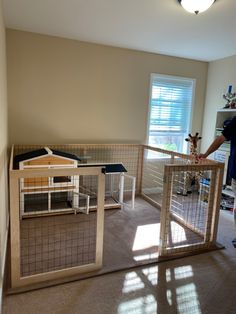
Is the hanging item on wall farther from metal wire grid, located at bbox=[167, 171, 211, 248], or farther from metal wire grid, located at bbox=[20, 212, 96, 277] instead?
metal wire grid, located at bbox=[20, 212, 96, 277]

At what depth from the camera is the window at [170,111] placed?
4.21 meters

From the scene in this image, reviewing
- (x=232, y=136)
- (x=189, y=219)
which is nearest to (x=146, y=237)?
(x=189, y=219)

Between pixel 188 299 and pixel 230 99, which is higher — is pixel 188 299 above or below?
below

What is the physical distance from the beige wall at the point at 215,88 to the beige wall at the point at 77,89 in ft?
1.52

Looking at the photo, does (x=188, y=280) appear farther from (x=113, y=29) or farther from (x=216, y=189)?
(x=113, y=29)

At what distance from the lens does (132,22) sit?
9.15 ft

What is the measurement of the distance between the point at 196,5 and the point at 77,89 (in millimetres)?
A: 1960

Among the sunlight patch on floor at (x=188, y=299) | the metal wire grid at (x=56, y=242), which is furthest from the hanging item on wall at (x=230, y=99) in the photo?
the sunlight patch on floor at (x=188, y=299)

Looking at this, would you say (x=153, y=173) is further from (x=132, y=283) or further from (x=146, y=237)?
(x=132, y=283)

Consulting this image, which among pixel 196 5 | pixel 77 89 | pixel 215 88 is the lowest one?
pixel 77 89

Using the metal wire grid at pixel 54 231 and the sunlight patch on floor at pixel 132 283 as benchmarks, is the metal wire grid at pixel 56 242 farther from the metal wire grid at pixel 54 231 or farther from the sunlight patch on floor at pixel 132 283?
the sunlight patch on floor at pixel 132 283

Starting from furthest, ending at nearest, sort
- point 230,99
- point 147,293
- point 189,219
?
1. point 230,99
2. point 189,219
3. point 147,293

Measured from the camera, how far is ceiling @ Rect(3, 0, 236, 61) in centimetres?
241

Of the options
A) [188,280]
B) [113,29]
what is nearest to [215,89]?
[113,29]
